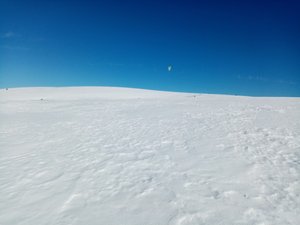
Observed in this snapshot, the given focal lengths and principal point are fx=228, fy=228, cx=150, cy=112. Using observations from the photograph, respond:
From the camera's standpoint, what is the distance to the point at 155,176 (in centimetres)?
567

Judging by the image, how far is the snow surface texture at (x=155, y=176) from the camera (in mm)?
4152

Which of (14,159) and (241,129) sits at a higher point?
(241,129)

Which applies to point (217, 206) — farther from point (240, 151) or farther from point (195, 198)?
point (240, 151)

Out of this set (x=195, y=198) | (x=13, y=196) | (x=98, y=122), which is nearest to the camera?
(x=195, y=198)

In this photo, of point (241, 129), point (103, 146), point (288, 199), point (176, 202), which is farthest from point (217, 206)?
point (241, 129)

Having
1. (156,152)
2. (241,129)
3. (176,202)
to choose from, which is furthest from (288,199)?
(241,129)

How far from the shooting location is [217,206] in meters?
4.26

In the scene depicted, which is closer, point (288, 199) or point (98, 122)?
point (288, 199)

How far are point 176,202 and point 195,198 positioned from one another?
15.7 inches

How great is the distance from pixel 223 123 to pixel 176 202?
23.3ft

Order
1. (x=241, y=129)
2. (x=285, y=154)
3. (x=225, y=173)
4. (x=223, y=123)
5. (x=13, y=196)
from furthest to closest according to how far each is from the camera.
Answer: (x=223, y=123) < (x=241, y=129) < (x=285, y=154) < (x=225, y=173) < (x=13, y=196)

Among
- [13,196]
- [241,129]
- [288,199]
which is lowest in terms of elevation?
[13,196]

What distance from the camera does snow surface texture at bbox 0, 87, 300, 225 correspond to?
415 centimetres

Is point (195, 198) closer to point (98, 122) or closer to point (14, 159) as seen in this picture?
point (14, 159)
